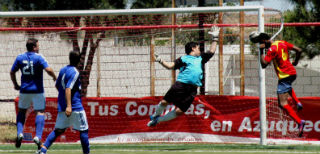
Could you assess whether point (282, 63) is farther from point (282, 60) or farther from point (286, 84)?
point (286, 84)

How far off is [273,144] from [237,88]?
32.0ft

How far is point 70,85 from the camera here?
8.59 metres

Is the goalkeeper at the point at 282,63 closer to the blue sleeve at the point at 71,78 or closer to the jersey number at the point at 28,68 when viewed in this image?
the blue sleeve at the point at 71,78

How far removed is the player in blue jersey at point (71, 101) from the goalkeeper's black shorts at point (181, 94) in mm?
2319

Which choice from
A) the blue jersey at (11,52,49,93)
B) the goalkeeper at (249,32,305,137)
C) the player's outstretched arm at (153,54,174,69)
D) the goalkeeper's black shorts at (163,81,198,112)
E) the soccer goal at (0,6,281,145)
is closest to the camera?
the blue jersey at (11,52,49,93)

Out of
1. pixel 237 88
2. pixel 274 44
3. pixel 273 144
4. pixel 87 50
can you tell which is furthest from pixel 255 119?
pixel 237 88

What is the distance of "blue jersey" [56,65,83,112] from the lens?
861 cm

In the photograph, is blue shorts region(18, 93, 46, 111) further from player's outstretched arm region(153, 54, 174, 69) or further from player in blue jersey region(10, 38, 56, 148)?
player's outstretched arm region(153, 54, 174, 69)

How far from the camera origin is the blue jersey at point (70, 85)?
8609 mm

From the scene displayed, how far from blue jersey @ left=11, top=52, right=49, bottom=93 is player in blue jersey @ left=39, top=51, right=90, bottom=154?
50.5 inches

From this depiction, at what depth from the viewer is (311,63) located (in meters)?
19.3

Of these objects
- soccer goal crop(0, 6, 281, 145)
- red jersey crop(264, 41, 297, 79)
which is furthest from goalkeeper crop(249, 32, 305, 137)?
soccer goal crop(0, 6, 281, 145)

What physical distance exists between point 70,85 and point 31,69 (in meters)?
1.69

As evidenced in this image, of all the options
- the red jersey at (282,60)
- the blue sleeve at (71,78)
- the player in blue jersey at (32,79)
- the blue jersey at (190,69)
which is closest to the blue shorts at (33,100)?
the player in blue jersey at (32,79)
